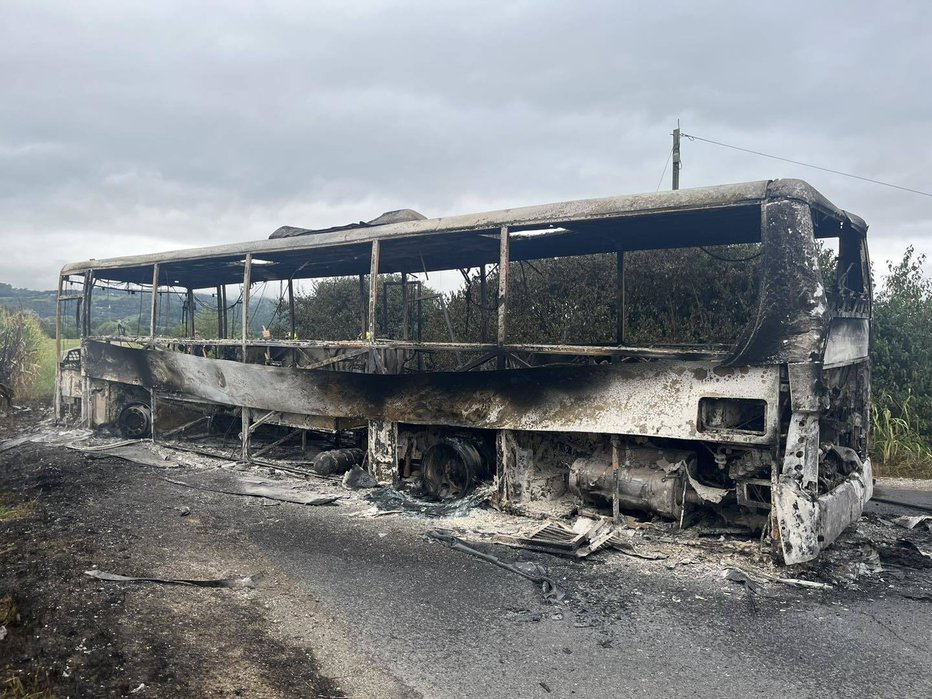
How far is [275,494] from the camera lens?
25.0 ft

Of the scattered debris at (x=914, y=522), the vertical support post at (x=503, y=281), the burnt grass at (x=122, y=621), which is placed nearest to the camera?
the burnt grass at (x=122, y=621)

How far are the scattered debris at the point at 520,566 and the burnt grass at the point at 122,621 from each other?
1738 millimetres

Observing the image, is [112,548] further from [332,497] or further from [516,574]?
[516,574]

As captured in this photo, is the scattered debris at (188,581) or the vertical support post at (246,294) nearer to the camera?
the scattered debris at (188,581)

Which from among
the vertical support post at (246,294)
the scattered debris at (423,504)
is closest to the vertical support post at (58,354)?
the vertical support post at (246,294)

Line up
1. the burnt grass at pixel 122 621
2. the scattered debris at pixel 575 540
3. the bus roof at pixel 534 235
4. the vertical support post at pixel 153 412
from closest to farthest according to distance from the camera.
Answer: the burnt grass at pixel 122 621 < the scattered debris at pixel 575 540 < the bus roof at pixel 534 235 < the vertical support post at pixel 153 412

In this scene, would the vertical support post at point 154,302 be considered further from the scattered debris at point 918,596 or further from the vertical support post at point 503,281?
the scattered debris at point 918,596

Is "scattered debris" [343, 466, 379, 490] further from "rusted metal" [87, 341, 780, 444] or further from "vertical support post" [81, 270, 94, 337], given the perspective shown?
"vertical support post" [81, 270, 94, 337]

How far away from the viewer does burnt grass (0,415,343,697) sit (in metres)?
3.45

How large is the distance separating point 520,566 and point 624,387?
187 cm

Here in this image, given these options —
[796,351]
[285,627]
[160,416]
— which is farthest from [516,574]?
[160,416]

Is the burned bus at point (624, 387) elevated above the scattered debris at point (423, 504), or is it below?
above

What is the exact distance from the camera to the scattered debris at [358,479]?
25.6ft

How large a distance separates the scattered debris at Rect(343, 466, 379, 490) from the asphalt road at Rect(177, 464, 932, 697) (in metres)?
1.99
